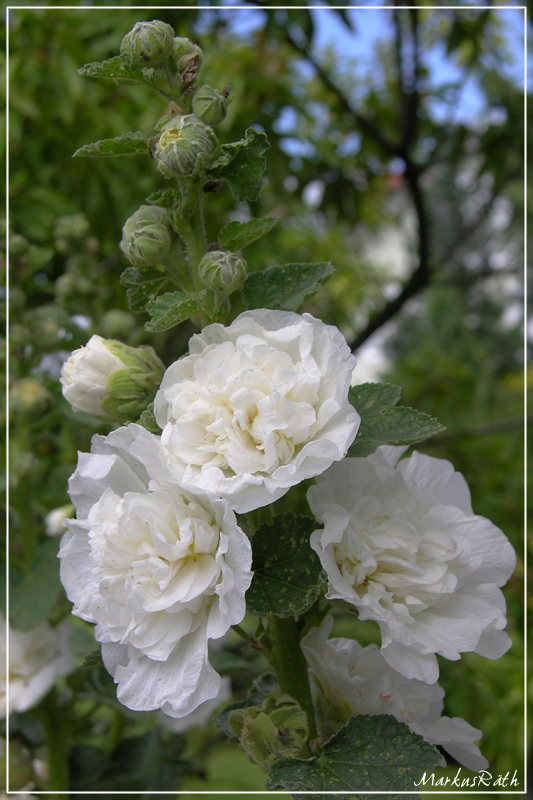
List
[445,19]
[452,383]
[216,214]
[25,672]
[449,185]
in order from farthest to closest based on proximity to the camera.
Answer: [449,185]
[452,383]
[445,19]
[216,214]
[25,672]

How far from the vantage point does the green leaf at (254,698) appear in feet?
1.67

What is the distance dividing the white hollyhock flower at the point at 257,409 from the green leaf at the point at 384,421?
50mm

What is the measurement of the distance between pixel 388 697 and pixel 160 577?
19 centimetres

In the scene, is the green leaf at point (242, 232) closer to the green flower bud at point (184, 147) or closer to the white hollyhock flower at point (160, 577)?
the green flower bud at point (184, 147)

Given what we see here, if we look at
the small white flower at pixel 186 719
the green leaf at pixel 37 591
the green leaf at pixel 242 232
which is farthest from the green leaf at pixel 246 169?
the small white flower at pixel 186 719

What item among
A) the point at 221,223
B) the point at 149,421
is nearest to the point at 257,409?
the point at 149,421

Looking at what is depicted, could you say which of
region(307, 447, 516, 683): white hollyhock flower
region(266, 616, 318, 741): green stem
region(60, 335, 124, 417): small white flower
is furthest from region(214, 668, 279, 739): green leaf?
region(60, 335, 124, 417): small white flower

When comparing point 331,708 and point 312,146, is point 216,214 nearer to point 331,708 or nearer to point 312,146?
point 312,146

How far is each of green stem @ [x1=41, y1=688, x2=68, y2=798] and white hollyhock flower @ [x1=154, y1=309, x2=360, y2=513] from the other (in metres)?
0.53

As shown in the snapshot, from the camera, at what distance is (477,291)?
5.07m

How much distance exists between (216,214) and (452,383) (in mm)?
1087

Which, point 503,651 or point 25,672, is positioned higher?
point 503,651

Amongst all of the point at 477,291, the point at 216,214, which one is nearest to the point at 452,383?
the point at 216,214

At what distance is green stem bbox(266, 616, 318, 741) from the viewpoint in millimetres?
464
